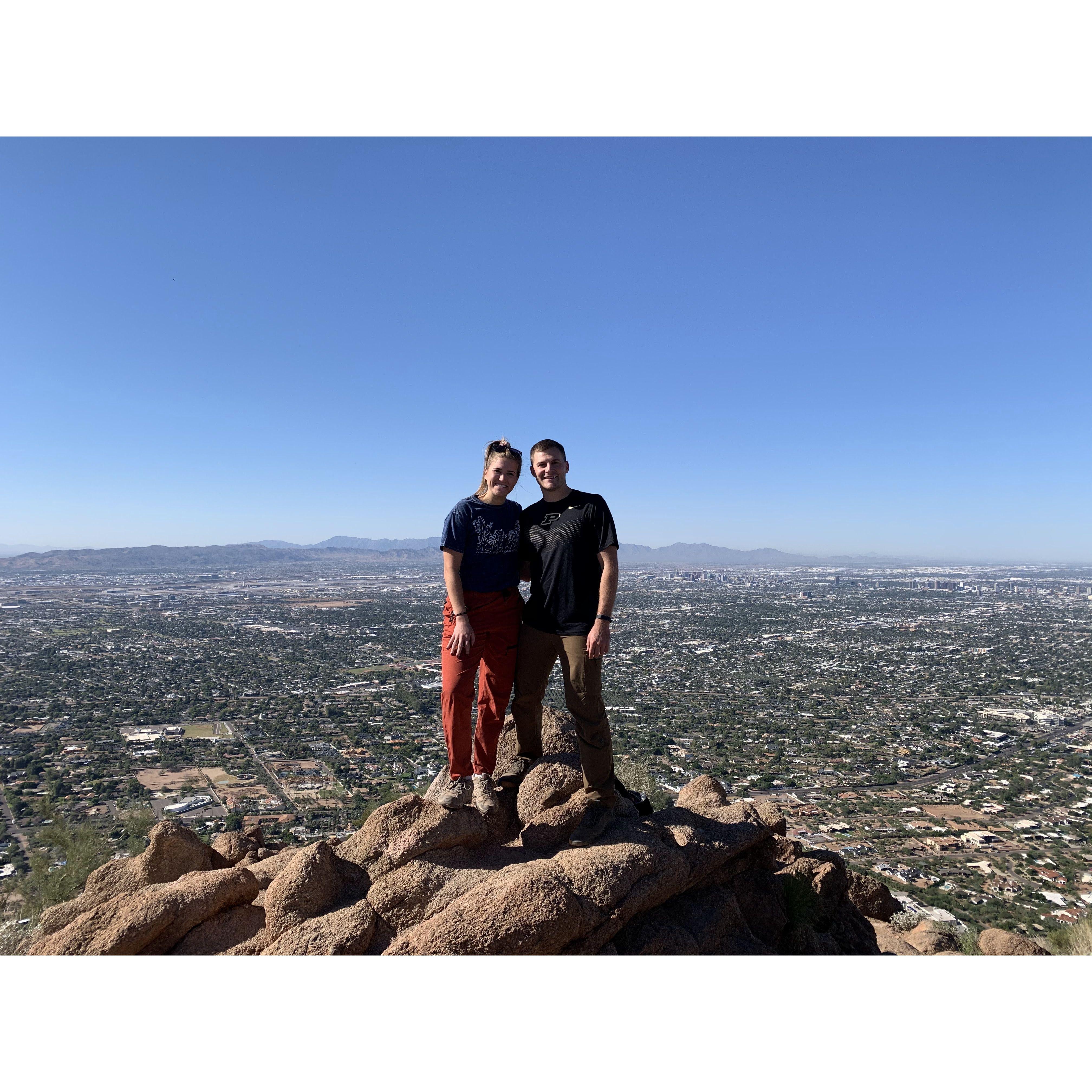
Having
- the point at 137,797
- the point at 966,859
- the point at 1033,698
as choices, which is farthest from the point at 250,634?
the point at 1033,698

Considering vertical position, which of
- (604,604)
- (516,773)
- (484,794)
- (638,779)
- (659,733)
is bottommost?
(659,733)

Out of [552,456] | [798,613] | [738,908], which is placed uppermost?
[552,456]

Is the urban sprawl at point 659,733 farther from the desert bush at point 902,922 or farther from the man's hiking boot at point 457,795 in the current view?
the man's hiking boot at point 457,795

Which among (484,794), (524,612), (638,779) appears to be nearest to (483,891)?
(484,794)

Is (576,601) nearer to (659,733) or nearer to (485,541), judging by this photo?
(485,541)

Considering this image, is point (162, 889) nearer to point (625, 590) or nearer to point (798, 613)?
point (798, 613)

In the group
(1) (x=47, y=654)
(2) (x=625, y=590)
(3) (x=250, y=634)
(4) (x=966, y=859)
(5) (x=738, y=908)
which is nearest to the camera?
(5) (x=738, y=908)
